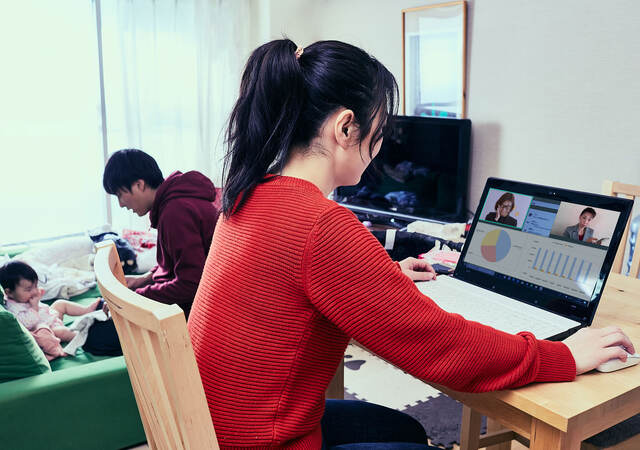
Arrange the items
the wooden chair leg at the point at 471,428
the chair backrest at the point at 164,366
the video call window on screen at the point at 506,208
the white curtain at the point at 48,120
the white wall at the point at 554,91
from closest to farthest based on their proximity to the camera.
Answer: the chair backrest at the point at 164,366 → the video call window on screen at the point at 506,208 → the wooden chair leg at the point at 471,428 → the white wall at the point at 554,91 → the white curtain at the point at 48,120

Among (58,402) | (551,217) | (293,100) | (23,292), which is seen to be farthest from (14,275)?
(551,217)

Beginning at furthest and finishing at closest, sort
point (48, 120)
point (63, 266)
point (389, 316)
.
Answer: point (48, 120)
point (63, 266)
point (389, 316)

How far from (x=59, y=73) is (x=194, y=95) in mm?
885

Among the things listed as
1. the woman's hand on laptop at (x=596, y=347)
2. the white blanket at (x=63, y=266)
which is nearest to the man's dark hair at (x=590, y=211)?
the woman's hand on laptop at (x=596, y=347)

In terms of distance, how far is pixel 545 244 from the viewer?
1.20 m

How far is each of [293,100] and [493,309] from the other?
2.03ft

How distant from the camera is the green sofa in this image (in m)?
1.55

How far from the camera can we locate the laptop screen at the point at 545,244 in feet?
3.63

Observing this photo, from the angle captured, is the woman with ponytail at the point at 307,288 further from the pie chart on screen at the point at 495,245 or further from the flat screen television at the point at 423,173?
the flat screen television at the point at 423,173

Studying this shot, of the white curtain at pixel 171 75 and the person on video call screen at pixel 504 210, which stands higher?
the white curtain at pixel 171 75

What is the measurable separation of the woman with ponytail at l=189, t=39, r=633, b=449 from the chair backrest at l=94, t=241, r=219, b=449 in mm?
106

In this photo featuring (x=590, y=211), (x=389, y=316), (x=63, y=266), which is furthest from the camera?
(x=63, y=266)

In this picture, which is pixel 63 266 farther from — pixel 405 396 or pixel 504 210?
pixel 504 210

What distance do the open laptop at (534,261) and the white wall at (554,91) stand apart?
1.53 meters
